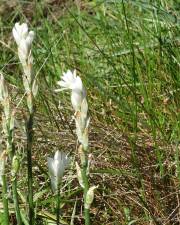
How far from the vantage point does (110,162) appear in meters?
2.35

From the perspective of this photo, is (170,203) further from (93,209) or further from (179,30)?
(179,30)

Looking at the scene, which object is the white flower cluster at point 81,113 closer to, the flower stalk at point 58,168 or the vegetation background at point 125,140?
the flower stalk at point 58,168

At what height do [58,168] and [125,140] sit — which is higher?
[125,140]

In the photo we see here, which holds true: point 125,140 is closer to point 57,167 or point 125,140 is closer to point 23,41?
point 57,167

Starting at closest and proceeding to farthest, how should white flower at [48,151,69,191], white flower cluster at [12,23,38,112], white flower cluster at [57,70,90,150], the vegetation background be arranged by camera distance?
white flower cluster at [57,70,90,150] < white flower cluster at [12,23,38,112] < white flower at [48,151,69,191] < the vegetation background

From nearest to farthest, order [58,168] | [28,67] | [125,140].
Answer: [28,67] < [58,168] < [125,140]

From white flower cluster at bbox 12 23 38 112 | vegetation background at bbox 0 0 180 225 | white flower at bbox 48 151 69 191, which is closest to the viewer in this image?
white flower cluster at bbox 12 23 38 112

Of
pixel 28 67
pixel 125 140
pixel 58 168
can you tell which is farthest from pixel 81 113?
pixel 125 140

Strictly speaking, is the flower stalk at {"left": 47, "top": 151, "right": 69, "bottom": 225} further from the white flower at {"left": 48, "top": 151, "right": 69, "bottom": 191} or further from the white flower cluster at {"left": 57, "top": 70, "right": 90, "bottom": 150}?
the white flower cluster at {"left": 57, "top": 70, "right": 90, "bottom": 150}

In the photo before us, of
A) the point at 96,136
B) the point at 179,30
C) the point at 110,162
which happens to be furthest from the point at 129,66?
the point at 110,162

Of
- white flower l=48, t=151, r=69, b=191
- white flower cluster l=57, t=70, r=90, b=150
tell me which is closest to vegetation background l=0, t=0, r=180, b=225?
white flower l=48, t=151, r=69, b=191

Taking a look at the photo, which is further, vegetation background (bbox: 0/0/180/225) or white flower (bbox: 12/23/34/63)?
vegetation background (bbox: 0/0/180/225)

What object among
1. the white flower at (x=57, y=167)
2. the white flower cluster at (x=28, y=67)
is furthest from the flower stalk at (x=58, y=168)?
the white flower cluster at (x=28, y=67)

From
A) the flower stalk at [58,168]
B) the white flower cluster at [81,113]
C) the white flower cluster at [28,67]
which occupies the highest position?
the white flower cluster at [28,67]
